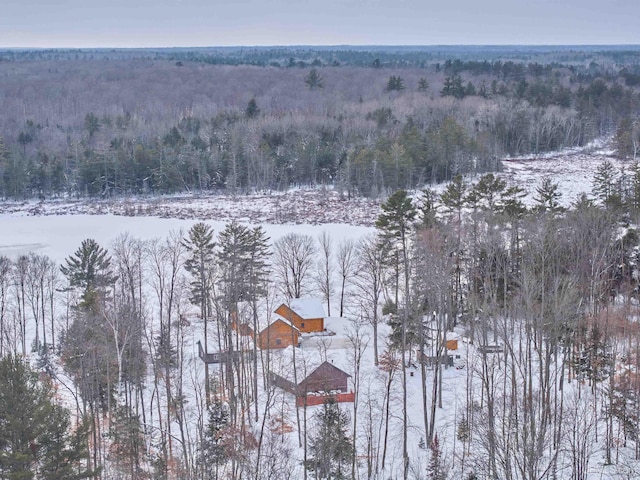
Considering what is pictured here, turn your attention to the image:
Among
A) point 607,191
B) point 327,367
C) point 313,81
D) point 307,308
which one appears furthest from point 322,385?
point 313,81

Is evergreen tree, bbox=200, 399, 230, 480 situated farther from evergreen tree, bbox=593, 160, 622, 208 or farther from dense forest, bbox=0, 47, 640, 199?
dense forest, bbox=0, 47, 640, 199

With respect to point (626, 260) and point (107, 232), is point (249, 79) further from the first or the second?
point (626, 260)

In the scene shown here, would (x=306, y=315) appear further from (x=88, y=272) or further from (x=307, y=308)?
(x=88, y=272)

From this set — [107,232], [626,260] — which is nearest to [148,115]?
[107,232]

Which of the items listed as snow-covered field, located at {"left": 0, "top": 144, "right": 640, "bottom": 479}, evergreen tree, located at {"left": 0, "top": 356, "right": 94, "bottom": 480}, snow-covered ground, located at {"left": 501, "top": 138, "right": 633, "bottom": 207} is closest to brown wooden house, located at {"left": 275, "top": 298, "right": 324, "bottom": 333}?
snow-covered field, located at {"left": 0, "top": 144, "right": 640, "bottom": 479}

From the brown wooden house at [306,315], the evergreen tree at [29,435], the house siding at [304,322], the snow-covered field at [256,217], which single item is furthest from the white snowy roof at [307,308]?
the evergreen tree at [29,435]

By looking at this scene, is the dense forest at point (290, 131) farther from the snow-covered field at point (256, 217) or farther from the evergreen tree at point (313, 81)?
the snow-covered field at point (256, 217)
